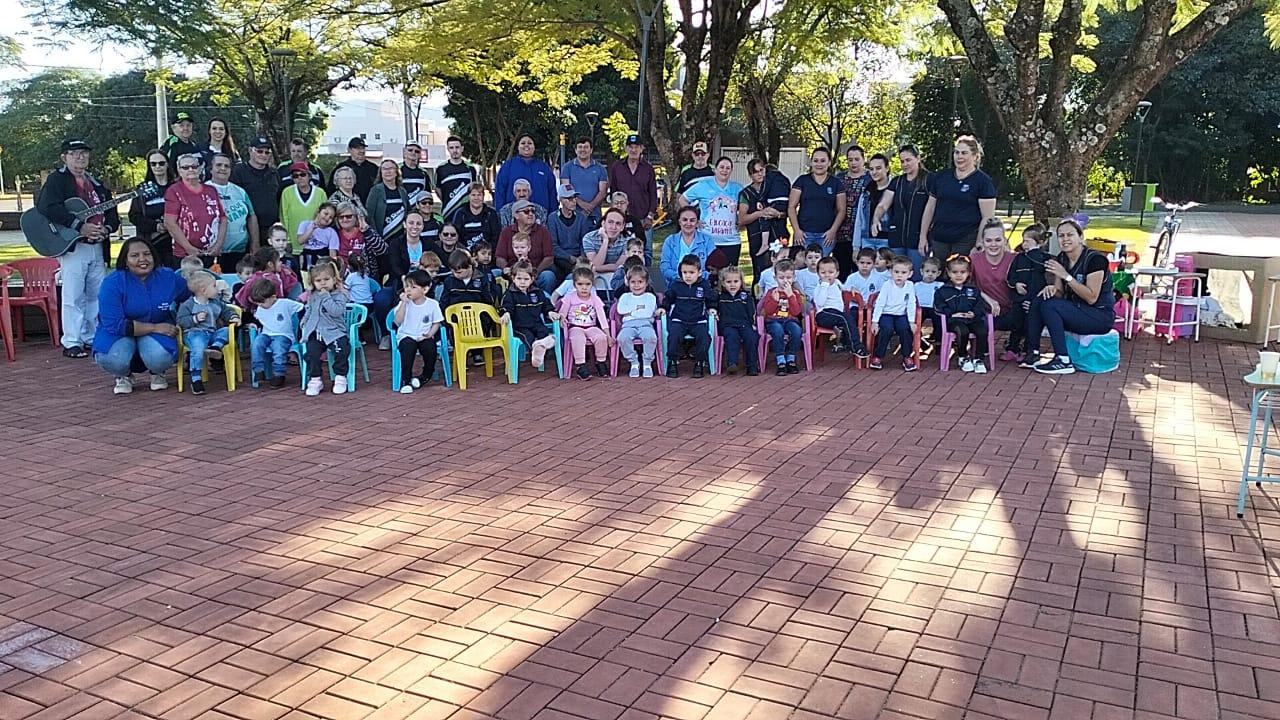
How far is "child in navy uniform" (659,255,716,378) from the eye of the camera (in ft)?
27.3

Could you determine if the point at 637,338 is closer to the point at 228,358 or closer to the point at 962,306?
the point at 962,306

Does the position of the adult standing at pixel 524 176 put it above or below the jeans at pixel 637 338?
above

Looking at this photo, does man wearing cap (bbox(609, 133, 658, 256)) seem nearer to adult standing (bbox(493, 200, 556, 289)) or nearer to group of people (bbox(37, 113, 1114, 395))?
group of people (bbox(37, 113, 1114, 395))

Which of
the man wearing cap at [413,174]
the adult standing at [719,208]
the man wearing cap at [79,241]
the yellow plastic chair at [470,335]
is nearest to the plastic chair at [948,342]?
the adult standing at [719,208]

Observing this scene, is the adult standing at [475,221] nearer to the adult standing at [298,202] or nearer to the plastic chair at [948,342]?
the adult standing at [298,202]

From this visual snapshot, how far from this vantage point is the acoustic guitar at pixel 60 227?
888cm

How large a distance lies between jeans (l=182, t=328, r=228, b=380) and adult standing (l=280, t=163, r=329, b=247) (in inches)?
73.5

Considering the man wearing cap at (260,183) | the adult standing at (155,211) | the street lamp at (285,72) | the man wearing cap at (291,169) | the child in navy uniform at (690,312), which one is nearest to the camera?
the child in navy uniform at (690,312)

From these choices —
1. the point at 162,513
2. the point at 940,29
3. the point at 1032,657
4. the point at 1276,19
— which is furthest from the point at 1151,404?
the point at 940,29

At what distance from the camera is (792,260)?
870 cm

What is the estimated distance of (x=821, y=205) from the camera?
972 cm

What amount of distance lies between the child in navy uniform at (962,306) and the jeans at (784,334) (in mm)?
1200

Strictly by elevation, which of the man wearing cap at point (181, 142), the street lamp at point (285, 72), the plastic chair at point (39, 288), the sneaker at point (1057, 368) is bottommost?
the sneaker at point (1057, 368)

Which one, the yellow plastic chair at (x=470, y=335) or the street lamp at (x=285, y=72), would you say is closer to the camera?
the yellow plastic chair at (x=470, y=335)
